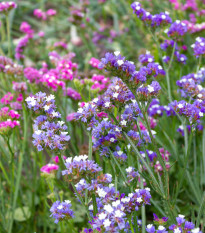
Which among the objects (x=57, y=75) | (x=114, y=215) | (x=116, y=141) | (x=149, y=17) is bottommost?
(x=114, y=215)

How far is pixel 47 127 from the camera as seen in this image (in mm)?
1210

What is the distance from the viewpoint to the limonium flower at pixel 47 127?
118 cm

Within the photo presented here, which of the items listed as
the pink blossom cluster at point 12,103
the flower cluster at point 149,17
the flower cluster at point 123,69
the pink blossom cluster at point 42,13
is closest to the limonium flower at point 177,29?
the flower cluster at point 149,17

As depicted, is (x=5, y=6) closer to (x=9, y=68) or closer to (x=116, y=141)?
(x=9, y=68)

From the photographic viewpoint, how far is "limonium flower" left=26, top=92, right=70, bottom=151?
118 cm

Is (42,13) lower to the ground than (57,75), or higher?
higher

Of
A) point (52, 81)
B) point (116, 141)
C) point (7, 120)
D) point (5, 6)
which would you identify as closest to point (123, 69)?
point (116, 141)

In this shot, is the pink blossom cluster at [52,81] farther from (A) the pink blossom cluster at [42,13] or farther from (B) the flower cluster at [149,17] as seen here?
(A) the pink blossom cluster at [42,13]

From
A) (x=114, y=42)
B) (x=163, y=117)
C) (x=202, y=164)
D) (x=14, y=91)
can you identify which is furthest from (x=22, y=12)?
(x=202, y=164)

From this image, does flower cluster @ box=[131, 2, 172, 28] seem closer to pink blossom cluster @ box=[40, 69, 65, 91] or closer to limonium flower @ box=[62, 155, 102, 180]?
pink blossom cluster @ box=[40, 69, 65, 91]

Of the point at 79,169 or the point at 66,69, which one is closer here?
the point at 79,169

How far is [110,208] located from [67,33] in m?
4.15

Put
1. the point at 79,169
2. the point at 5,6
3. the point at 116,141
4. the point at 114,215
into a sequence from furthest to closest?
the point at 5,6
the point at 116,141
the point at 79,169
the point at 114,215

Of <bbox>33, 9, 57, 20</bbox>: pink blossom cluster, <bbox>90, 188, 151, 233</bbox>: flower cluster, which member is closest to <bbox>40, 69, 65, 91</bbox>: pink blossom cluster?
<bbox>90, 188, 151, 233</bbox>: flower cluster
